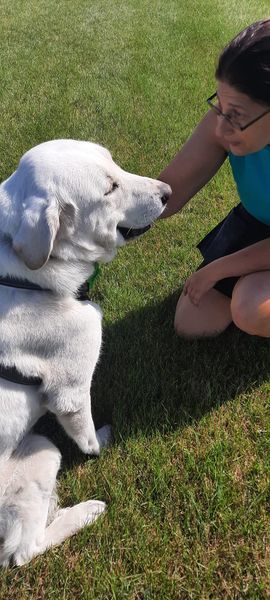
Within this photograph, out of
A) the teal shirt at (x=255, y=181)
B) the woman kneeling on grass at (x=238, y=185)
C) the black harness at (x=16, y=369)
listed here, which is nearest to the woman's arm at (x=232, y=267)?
the woman kneeling on grass at (x=238, y=185)

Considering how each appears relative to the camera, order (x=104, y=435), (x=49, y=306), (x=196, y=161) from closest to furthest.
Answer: (x=49, y=306) < (x=104, y=435) < (x=196, y=161)

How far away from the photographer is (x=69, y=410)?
223cm

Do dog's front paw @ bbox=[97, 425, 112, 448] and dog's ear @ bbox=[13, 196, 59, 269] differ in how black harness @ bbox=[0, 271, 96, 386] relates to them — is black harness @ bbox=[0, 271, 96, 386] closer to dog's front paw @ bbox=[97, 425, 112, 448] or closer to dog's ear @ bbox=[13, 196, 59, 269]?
dog's ear @ bbox=[13, 196, 59, 269]

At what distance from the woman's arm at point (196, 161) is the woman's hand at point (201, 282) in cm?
58

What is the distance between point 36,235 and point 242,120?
3.55 feet

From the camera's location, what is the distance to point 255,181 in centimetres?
268

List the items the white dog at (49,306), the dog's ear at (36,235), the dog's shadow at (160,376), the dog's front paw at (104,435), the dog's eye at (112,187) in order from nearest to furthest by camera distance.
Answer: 1. the dog's ear at (36,235)
2. the white dog at (49,306)
3. the dog's eye at (112,187)
4. the dog's front paw at (104,435)
5. the dog's shadow at (160,376)

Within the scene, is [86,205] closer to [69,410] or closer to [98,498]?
[69,410]

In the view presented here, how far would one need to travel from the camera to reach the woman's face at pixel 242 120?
223cm

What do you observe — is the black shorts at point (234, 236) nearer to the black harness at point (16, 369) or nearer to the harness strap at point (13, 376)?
the black harness at point (16, 369)

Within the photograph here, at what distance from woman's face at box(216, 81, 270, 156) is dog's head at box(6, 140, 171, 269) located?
39 cm

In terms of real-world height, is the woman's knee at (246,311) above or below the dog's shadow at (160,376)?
above

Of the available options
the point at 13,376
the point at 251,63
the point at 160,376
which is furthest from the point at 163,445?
the point at 251,63

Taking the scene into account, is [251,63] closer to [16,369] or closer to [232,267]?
[232,267]
